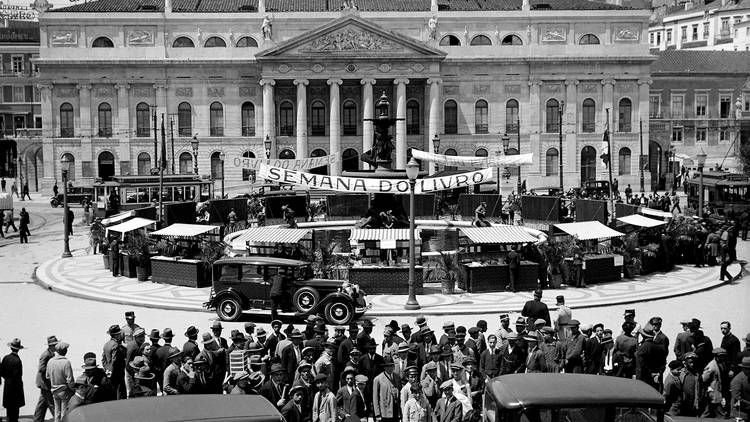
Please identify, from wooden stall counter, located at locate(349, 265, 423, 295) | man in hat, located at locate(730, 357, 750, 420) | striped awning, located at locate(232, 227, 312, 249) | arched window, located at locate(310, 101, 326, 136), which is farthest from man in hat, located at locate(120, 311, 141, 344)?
arched window, located at locate(310, 101, 326, 136)

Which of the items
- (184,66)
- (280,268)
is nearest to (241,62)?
(184,66)

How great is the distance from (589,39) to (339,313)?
2515 inches

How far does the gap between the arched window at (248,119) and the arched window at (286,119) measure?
2.38 m

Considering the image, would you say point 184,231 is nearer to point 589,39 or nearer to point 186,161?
point 186,161

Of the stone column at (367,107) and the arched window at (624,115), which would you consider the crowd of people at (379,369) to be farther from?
the arched window at (624,115)

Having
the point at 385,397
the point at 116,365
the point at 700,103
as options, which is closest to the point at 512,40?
the point at 700,103

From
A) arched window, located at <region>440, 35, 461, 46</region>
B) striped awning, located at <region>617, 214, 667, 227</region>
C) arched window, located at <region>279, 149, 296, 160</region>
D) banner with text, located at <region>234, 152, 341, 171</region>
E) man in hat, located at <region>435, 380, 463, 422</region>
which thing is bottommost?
man in hat, located at <region>435, 380, 463, 422</region>

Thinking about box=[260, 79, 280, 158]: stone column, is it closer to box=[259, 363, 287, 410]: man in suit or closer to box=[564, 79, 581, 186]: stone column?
box=[564, 79, 581, 186]: stone column

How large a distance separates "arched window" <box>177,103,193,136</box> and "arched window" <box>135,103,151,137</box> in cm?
267

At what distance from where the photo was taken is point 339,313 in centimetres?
2273

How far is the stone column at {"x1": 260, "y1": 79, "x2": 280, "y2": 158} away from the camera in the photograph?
76.8m

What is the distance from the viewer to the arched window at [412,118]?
80625 millimetres

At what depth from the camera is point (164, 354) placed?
50.3 feet

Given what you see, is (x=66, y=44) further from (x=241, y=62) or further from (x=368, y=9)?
(x=368, y=9)
